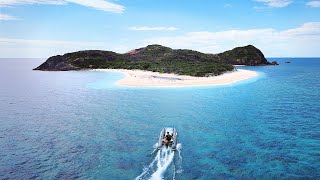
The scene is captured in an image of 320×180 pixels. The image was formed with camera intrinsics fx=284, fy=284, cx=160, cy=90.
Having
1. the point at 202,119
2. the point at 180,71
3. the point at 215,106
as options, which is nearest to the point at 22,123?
the point at 202,119

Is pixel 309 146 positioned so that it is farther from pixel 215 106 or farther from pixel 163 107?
pixel 163 107

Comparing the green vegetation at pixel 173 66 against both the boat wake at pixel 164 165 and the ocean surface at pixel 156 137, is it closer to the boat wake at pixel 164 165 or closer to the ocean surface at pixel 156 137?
the ocean surface at pixel 156 137

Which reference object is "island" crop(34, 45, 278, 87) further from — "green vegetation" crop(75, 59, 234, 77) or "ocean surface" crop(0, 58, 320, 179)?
"ocean surface" crop(0, 58, 320, 179)

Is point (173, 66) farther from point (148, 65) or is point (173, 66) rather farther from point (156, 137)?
point (156, 137)

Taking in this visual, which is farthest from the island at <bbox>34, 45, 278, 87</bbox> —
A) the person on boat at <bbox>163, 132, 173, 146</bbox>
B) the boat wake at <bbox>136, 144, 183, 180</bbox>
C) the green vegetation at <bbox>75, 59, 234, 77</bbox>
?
the boat wake at <bbox>136, 144, 183, 180</bbox>

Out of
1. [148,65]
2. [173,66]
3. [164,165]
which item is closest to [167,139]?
[164,165]

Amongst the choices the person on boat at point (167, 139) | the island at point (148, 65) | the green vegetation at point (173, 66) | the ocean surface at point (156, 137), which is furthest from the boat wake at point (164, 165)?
the green vegetation at point (173, 66)

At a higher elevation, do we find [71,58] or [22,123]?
[71,58]
